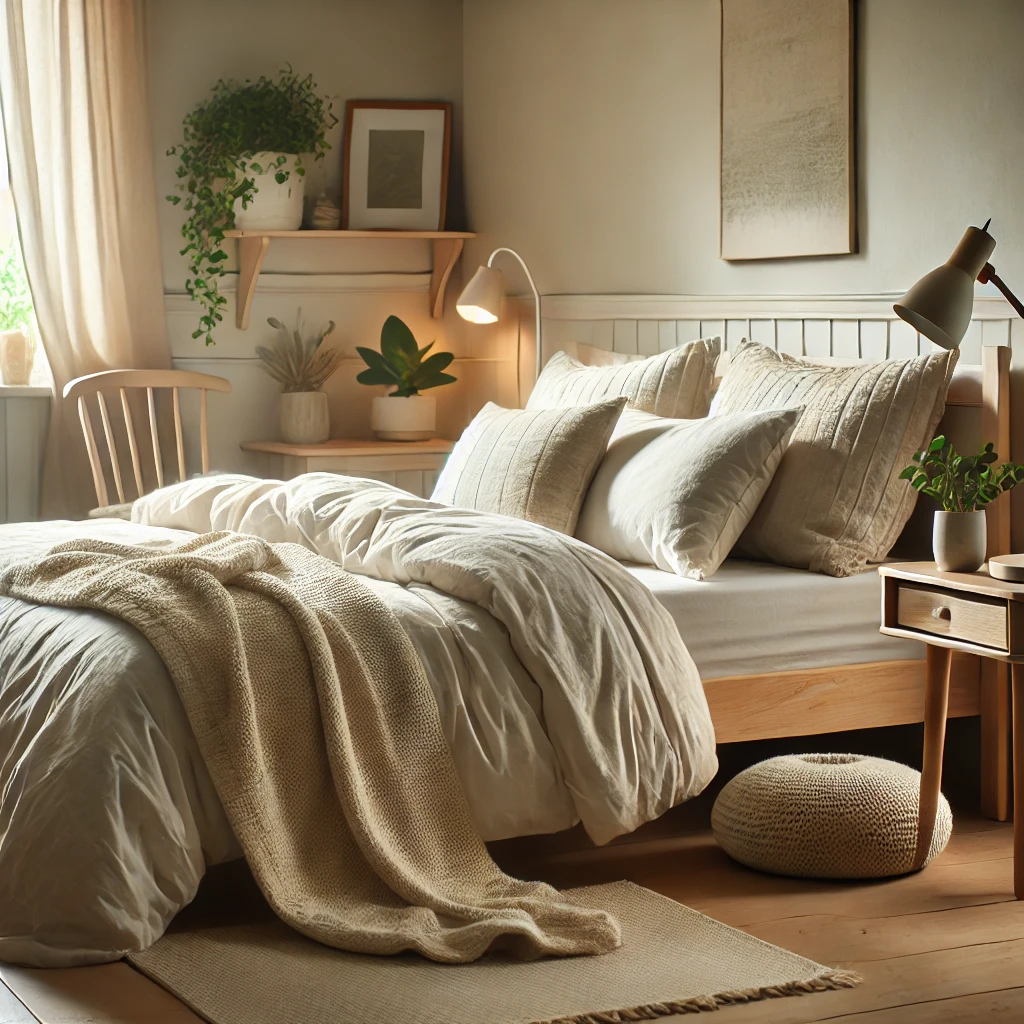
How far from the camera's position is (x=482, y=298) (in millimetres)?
4523

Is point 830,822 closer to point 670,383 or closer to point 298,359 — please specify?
point 670,383

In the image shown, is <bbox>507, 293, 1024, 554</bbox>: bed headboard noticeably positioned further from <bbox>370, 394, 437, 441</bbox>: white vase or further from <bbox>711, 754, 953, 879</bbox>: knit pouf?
<bbox>711, 754, 953, 879</bbox>: knit pouf

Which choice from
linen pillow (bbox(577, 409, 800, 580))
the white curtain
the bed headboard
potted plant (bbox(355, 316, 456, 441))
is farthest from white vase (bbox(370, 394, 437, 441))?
linen pillow (bbox(577, 409, 800, 580))

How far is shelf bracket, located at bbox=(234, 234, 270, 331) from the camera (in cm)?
482

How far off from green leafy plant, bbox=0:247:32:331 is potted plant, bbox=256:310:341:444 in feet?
2.47

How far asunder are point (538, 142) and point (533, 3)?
1.45ft

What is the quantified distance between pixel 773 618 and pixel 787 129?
132 centimetres

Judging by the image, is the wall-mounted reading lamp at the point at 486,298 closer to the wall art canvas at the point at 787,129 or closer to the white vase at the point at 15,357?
the wall art canvas at the point at 787,129

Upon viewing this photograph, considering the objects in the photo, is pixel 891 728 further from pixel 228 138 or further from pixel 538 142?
pixel 228 138

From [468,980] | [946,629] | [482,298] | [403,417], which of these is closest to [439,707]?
[468,980]

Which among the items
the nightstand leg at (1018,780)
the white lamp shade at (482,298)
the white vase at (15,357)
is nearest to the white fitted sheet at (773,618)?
the nightstand leg at (1018,780)

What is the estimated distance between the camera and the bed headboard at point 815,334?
304 cm

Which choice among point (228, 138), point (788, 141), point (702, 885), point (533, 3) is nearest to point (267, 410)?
point (228, 138)

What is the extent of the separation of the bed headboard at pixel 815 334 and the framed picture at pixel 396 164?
615 mm
